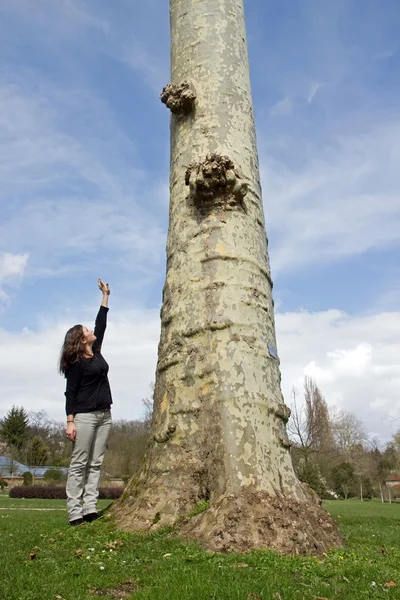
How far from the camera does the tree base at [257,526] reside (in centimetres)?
360

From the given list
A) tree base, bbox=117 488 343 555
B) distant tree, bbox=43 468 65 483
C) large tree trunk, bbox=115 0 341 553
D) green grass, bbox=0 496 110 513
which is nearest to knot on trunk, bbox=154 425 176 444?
large tree trunk, bbox=115 0 341 553

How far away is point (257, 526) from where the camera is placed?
3.69 meters

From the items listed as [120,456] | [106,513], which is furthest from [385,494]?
[106,513]

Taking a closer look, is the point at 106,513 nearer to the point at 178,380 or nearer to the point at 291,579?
the point at 178,380

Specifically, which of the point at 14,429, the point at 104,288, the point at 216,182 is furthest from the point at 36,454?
the point at 216,182

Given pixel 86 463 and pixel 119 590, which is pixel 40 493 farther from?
pixel 119 590

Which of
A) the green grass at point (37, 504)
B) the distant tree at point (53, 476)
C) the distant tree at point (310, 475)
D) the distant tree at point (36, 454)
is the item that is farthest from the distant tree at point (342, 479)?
the green grass at point (37, 504)

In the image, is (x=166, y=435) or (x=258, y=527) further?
(x=166, y=435)

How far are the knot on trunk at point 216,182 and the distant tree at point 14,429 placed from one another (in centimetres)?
5540

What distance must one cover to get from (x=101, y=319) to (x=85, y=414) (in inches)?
42.3

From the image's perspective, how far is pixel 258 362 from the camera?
447cm

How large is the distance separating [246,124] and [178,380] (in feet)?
9.85

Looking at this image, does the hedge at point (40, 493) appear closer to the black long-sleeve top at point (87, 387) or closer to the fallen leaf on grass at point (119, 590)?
the black long-sleeve top at point (87, 387)

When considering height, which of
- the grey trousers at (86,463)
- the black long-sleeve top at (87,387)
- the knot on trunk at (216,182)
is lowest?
the grey trousers at (86,463)
